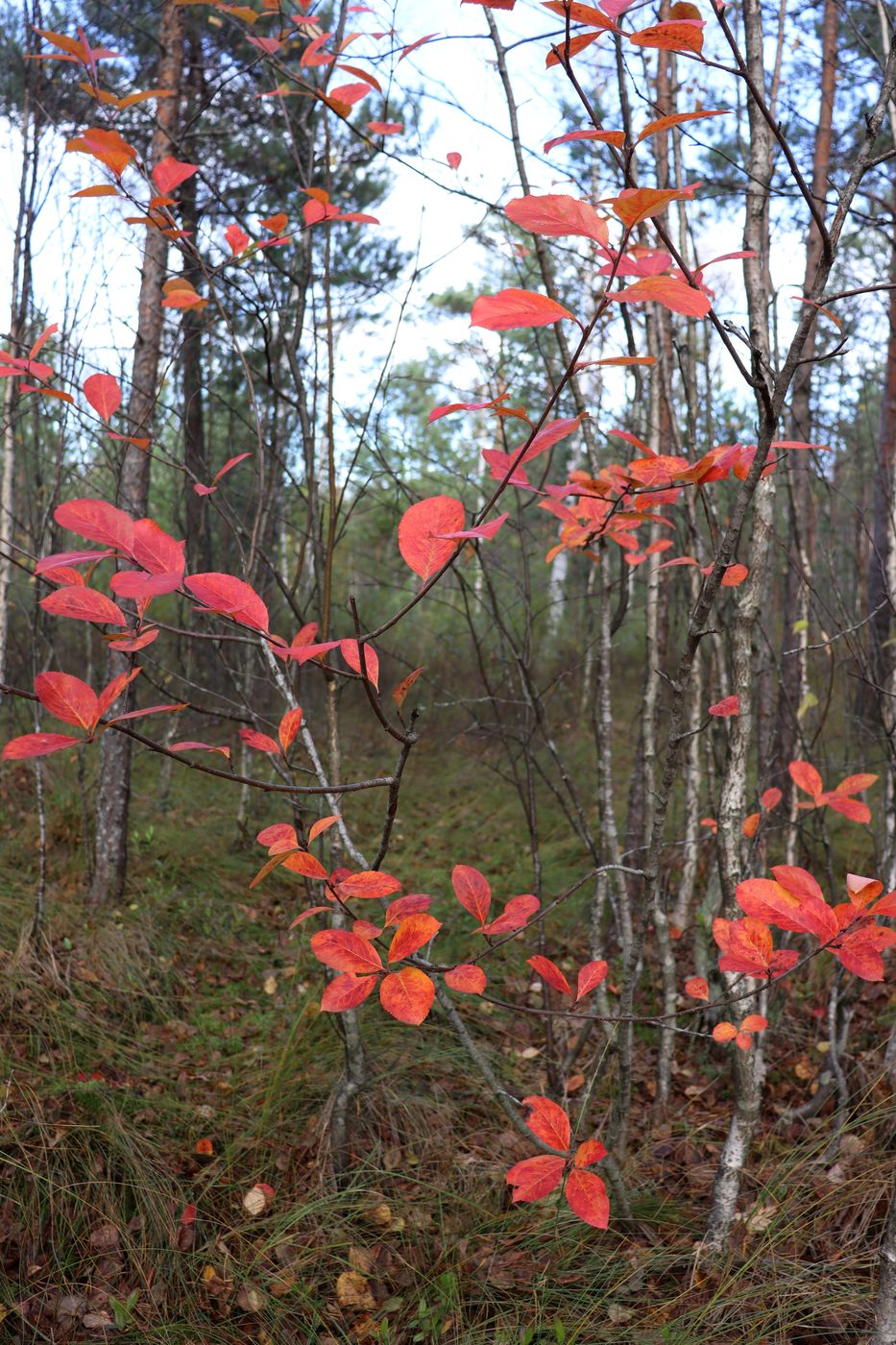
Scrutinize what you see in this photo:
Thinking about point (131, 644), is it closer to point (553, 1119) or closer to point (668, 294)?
point (668, 294)

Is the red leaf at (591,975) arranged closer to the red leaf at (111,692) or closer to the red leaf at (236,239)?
the red leaf at (111,692)

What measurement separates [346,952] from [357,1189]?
107 cm

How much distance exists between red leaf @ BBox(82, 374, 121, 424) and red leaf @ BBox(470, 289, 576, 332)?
804mm

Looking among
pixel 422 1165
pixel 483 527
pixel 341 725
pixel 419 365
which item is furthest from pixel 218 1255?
pixel 419 365

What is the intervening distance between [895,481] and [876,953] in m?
1.95

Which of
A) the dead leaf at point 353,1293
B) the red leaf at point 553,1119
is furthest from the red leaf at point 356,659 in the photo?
the dead leaf at point 353,1293

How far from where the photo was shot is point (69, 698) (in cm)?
90

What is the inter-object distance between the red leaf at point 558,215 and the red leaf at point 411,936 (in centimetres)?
76

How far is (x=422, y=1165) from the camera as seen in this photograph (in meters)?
2.09

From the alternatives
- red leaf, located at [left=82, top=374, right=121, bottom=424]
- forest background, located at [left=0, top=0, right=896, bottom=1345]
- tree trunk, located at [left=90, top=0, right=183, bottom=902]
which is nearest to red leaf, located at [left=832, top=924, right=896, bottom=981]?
forest background, located at [left=0, top=0, right=896, bottom=1345]

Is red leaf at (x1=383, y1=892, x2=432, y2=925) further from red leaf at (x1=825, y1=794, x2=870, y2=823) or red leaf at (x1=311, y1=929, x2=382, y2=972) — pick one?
red leaf at (x1=825, y1=794, x2=870, y2=823)

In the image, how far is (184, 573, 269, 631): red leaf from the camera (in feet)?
2.83

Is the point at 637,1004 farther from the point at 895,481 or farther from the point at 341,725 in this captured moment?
the point at 341,725

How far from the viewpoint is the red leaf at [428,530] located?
89cm
